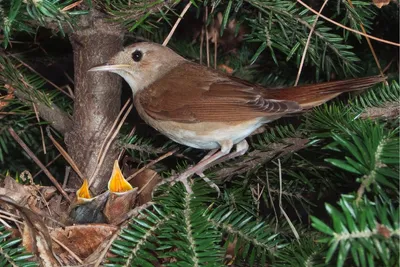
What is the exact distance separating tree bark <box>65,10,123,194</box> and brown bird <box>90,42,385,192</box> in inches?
1.7

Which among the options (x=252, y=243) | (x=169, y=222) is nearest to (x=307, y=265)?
(x=252, y=243)

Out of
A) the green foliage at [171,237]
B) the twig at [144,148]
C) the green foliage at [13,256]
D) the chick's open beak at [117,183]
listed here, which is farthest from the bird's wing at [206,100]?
the green foliage at [13,256]

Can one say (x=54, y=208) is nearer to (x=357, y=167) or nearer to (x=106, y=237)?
(x=106, y=237)

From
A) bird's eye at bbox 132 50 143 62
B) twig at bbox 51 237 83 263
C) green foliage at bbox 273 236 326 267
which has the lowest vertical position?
twig at bbox 51 237 83 263

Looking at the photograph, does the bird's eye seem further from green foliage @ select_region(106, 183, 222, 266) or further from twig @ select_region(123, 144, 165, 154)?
green foliage @ select_region(106, 183, 222, 266)

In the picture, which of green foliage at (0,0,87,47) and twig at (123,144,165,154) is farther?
twig at (123,144,165,154)

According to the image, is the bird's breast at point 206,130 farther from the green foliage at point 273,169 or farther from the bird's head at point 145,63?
the bird's head at point 145,63

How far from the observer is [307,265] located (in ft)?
4.00

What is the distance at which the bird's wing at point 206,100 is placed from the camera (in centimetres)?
175

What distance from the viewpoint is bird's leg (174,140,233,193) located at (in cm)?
161

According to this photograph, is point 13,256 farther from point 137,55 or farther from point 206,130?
point 137,55

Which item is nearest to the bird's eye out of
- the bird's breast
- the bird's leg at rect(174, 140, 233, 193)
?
the bird's breast

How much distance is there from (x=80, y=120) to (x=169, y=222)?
1.80 feet

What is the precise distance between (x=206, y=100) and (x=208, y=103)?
0.01m
